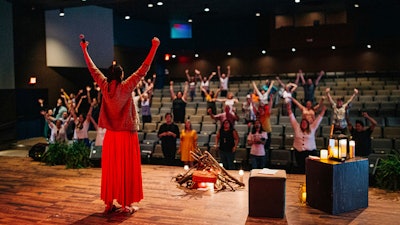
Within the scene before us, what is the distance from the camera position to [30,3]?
12.8 meters

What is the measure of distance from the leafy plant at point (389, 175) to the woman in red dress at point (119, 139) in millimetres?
3878

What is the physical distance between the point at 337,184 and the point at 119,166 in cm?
263

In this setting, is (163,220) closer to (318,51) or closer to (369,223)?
(369,223)

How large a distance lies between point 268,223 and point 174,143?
4.58 metres

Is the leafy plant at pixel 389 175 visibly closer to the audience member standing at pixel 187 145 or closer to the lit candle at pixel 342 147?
the lit candle at pixel 342 147

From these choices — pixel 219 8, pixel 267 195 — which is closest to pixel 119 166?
pixel 267 195

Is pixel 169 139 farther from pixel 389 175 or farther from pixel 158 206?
pixel 389 175

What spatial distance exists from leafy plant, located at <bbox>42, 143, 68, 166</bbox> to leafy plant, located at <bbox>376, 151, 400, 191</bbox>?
6.17 m

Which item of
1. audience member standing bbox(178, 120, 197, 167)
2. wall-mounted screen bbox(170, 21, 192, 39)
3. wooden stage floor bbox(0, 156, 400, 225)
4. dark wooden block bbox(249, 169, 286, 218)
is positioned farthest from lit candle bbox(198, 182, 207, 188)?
wall-mounted screen bbox(170, 21, 192, 39)

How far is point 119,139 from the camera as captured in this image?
4.84 meters

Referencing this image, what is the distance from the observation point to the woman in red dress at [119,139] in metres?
4.75

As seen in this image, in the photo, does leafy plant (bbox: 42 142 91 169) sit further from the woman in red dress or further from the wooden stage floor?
the woman in red dress

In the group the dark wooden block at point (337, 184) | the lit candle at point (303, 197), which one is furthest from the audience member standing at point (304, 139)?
the dark wooden block at point (337, 184)

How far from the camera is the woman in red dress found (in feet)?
15.6
